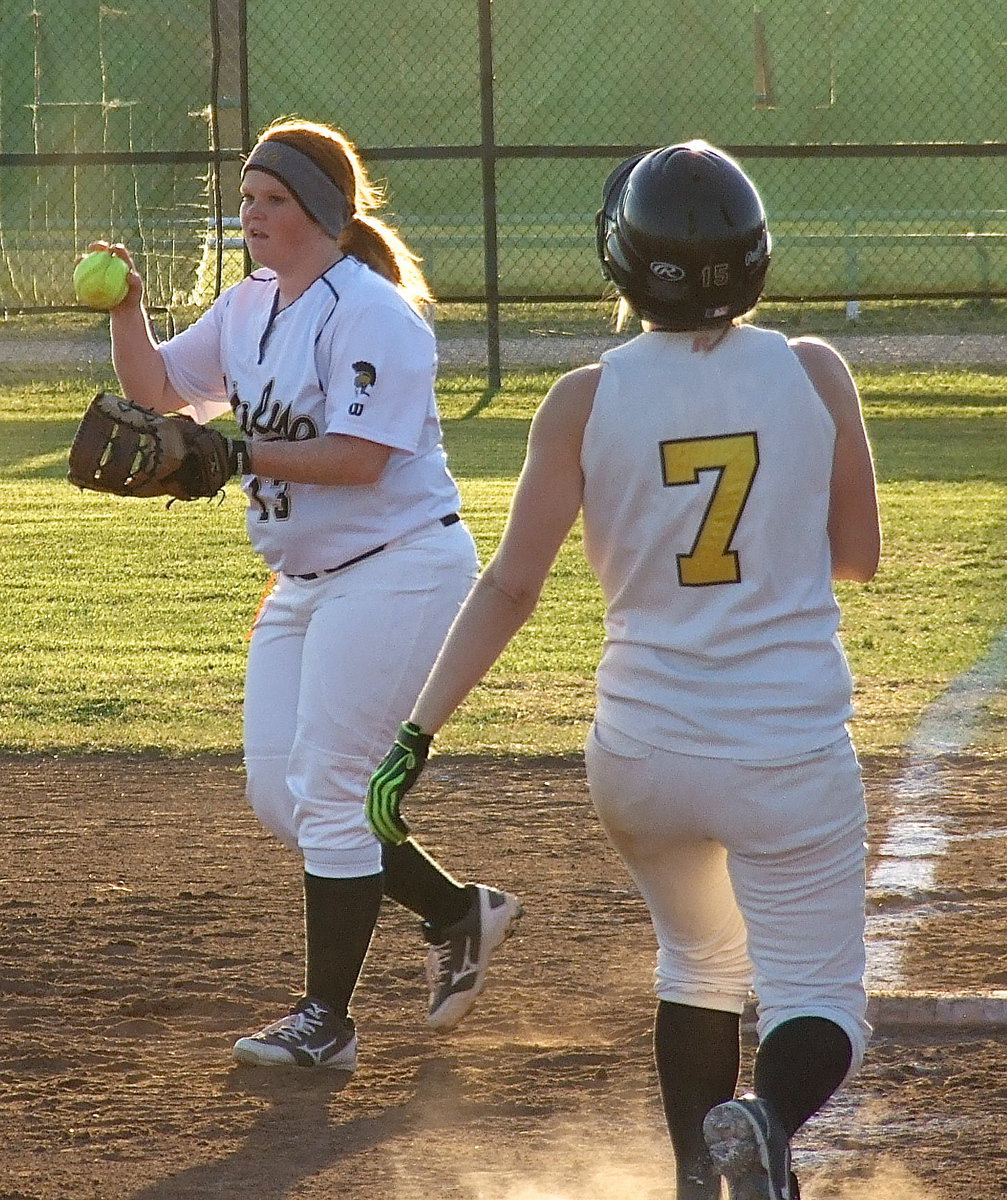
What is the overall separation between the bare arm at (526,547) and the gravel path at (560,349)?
13.0 m

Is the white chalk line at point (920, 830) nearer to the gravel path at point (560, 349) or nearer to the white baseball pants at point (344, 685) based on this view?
the white baseball pants at point (344, 685)

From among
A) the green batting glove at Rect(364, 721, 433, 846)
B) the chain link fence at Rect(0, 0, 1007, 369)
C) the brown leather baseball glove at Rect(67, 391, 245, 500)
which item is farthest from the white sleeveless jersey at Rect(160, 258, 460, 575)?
the chain link fence at Rect(0, 0, 1007, 369)

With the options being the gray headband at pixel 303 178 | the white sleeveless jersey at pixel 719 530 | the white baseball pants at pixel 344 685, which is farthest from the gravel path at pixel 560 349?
the white sleeveless jersey at pixel 719 530

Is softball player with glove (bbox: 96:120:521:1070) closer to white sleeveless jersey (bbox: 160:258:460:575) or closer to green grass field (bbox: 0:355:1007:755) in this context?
white sleeveless jersey (bbox: 160:258:460:575)

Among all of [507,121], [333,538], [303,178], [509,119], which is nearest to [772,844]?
[333,538]

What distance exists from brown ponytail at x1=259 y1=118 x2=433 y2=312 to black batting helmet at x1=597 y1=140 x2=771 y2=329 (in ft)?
4.18

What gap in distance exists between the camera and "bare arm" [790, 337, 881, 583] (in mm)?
2650

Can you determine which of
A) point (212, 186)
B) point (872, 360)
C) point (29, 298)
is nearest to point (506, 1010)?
point (212, 186)

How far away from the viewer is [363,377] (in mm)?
3682

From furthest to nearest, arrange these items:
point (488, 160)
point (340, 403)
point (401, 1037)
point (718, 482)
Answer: point (488, 160) < point (401, 1037) < point (340, 403) < point (718, 482)

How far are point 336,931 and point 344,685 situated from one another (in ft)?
1.58

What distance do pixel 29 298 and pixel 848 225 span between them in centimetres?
1029

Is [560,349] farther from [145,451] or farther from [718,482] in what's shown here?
[718,482]

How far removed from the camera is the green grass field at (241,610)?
6.82 meters
